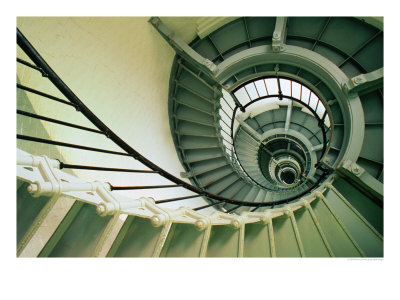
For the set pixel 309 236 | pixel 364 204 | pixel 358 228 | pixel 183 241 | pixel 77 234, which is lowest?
pixel 77 234

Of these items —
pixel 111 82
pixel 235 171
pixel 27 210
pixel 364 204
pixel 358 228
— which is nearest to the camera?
pixel 27 210

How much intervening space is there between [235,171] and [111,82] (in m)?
4.87

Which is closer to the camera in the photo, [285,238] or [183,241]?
[183,241]

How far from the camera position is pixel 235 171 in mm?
7602

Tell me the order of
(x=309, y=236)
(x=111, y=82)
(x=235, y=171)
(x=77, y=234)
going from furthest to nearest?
(x=235, y=171)
(x=111, y=82)
(x=309, y=236)
(x=77, y=234)

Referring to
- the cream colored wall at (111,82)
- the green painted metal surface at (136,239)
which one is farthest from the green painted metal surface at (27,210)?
the cream colored wall at (111,82)

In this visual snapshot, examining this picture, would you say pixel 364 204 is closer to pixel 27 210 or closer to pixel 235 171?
pixel 235 171

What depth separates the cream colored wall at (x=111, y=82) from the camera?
321 centimetres

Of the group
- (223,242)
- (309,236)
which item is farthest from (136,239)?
(309,236)

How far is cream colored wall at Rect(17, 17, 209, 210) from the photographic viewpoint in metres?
3.21

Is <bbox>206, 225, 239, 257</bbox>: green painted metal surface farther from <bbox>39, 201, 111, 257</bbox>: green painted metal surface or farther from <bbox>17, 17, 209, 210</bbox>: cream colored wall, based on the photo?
<bbox>17, 17, 209, 210</bbox>: cream colored wall

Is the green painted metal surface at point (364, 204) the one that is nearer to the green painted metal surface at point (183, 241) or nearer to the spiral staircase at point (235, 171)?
the spiral staircase at point (235, 171)

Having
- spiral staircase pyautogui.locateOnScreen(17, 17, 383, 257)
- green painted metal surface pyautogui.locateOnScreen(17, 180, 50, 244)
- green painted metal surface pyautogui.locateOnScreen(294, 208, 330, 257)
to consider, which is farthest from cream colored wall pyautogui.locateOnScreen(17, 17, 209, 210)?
green painted metal surface pyautogui.locateOnScreen(294, 208, 330, 257)
